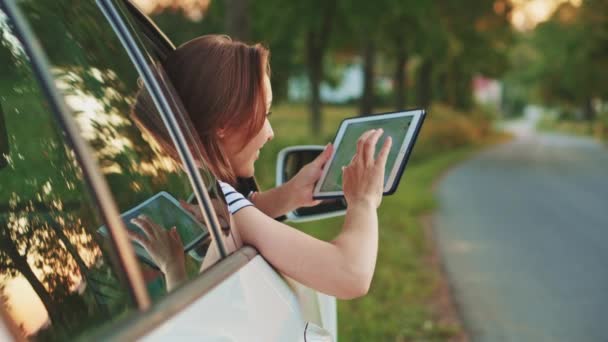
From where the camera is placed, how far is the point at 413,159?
2420 centimetres

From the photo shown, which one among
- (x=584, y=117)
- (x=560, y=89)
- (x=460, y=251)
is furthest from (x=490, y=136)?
(x=460, y=251)

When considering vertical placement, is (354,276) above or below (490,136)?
above

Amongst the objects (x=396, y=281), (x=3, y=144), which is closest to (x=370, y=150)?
(x=3, y=144)

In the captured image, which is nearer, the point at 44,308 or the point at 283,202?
the point at 44,308

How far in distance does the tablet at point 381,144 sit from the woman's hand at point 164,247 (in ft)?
1.88

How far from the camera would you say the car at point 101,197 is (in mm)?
1327

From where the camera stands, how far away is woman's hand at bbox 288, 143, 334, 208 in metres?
2.26

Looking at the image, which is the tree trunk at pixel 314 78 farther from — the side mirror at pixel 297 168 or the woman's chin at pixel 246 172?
the woman's chin at pixel 246 172

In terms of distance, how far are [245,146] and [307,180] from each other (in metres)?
0.29

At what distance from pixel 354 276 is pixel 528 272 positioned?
6196mm

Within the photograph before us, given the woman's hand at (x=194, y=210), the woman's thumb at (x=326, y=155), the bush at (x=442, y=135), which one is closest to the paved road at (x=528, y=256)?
the woman's thumb at (x=326, y=155)

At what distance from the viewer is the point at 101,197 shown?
4.16ft

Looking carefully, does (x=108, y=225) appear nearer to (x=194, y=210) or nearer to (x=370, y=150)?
(x=194, y=210)

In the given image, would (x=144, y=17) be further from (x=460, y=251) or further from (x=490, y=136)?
(x=490, y=136)
